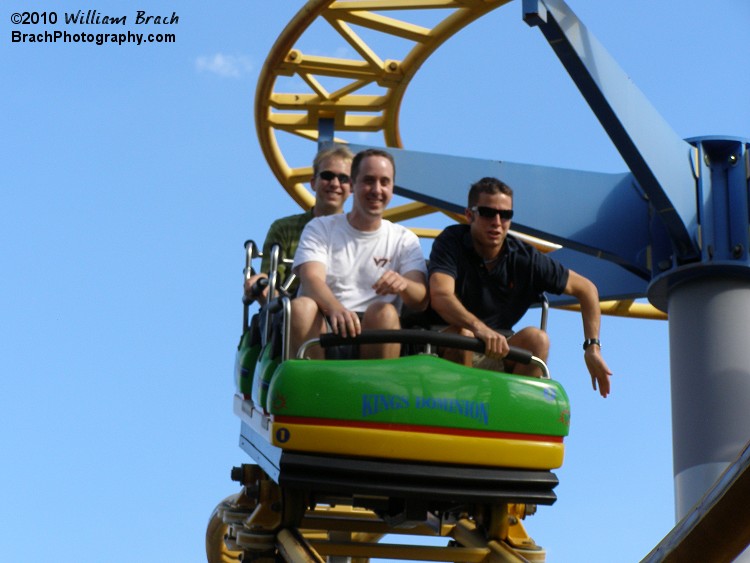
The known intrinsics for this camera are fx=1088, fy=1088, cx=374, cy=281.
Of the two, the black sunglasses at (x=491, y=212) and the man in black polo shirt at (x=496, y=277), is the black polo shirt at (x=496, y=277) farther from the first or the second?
the black sunglasses at (x=491, y=212)

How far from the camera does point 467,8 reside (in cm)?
788

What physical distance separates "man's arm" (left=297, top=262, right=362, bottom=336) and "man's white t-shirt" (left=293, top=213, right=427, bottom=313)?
6 cm

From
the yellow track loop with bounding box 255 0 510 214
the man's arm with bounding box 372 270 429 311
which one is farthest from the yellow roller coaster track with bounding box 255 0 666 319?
the man's arm with bounding box 372 270 429 311

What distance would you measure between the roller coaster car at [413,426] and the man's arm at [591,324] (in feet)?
1.18

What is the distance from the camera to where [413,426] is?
131 inches

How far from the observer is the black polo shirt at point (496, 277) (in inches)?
151

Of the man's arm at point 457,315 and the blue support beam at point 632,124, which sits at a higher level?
the blue support beam at point 632,124

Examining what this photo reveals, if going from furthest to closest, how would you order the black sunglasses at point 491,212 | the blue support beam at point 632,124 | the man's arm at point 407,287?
the blue support beam at point 632,124 → the black sunglasses at point 491,212 → the man's arm at point 407,287

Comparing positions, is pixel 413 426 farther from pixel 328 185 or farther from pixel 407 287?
pixel 328 185

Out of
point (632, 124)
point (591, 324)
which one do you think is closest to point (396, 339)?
point (591, 324)

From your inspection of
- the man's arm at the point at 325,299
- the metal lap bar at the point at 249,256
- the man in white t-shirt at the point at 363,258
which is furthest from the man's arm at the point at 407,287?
the metal lap bar at the point at 249,256

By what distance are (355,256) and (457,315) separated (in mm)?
516

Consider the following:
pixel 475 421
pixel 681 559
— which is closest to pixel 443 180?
pixel 475 421

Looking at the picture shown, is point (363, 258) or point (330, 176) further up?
point (330, 176)
